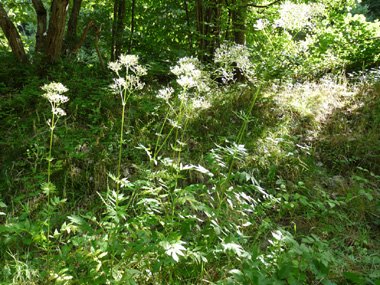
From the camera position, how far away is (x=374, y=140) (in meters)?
3.71

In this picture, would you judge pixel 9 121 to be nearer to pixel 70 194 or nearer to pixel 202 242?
pixel 70 194

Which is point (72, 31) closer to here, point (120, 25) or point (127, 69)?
point (120, 25)

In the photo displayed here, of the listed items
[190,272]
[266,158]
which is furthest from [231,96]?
[190,272]

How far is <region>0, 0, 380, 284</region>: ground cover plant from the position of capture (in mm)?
1777

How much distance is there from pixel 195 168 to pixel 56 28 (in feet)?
14.3

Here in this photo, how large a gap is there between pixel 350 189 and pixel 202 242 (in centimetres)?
231

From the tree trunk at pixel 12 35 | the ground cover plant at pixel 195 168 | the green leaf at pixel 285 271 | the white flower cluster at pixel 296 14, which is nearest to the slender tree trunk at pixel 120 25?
the ground cover plant at pixel 195 168

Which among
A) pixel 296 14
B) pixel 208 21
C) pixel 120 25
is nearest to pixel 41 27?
pixel 120 25

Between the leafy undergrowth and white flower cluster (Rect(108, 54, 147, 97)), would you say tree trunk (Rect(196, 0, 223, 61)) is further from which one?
white flower cluster (Rect(108, 54, 147, 97))

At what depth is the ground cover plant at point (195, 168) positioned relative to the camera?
1.78 meters

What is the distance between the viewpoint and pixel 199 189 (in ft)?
9.55

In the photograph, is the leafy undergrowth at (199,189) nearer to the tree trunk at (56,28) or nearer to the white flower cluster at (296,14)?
the tree trunk at (56,28)

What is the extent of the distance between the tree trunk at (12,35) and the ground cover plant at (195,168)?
15 centimetres

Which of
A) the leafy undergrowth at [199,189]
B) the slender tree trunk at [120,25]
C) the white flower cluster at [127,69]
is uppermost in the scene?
the slender tree trunk at [120,25]
